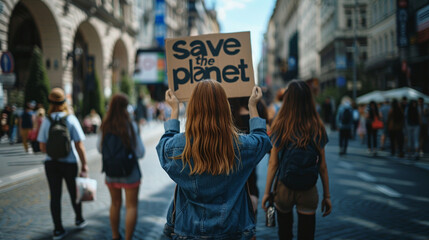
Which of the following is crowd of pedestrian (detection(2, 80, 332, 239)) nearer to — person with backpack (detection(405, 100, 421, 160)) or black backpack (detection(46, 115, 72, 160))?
black backpack (detection(46, 115, 72, 160))

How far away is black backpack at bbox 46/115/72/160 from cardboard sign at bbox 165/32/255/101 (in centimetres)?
213

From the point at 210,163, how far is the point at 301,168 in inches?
47.6

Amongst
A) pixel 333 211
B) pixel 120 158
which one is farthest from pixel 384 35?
pixel 120 158

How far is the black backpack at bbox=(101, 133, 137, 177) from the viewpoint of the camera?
4.17 m

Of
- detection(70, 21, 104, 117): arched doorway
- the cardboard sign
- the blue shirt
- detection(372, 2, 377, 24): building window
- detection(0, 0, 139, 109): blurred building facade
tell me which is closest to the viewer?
the cardboard sign

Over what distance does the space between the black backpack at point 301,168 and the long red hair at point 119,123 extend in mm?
2043

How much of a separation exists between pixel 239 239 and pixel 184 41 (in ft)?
5.47

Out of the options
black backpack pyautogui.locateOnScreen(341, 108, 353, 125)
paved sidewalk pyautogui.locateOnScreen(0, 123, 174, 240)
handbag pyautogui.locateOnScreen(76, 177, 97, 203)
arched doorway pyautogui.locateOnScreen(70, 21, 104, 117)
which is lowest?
paved sidewalk pyautogui.locateOnScreen(0, 123, 174, 240)

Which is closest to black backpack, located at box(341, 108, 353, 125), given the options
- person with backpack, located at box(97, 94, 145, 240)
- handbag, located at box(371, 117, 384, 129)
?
handbag, located at box(371, 117, 384, 129)

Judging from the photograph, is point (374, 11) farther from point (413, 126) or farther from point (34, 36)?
point (34, 36)

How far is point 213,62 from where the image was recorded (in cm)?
313

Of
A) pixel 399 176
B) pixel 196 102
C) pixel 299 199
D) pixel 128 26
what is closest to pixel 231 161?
pixel 196 102

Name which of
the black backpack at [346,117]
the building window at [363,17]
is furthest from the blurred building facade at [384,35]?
the black backpack at [346,117]

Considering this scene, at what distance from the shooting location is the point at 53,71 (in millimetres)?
22609
